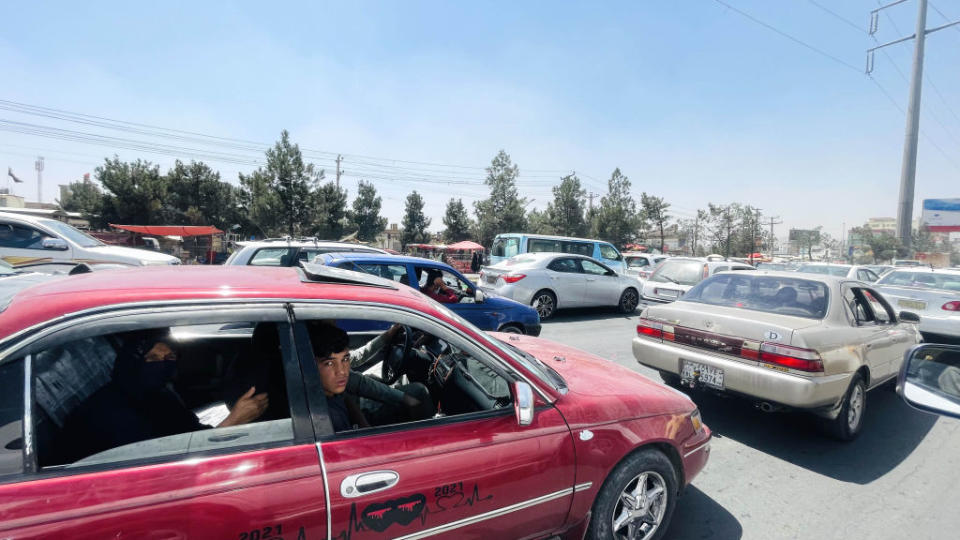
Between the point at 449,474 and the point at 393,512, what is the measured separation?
25 cm

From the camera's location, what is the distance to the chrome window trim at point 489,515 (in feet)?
5.38

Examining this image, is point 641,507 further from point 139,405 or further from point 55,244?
point 55,244

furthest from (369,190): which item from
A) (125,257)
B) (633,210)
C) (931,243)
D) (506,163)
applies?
(931,243)

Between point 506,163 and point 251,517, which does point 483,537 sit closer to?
point 251,517

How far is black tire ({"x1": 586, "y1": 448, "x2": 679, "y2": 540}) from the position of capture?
2.16 metres

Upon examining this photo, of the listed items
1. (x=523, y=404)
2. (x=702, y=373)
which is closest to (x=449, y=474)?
(x=523, y=404)

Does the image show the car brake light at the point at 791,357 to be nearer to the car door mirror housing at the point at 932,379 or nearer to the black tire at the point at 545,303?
the car door mirror housing at the point at 932,379

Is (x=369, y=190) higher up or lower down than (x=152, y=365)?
higher up

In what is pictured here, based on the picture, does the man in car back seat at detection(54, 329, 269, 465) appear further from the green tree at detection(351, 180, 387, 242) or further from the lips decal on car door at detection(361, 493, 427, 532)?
the green tree at detection(351, 180, 387, 242)

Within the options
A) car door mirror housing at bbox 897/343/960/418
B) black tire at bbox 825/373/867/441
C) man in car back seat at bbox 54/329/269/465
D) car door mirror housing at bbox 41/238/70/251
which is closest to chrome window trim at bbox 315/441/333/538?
man in car back seat at bbox 54/329/269/465

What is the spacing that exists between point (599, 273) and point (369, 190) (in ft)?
138

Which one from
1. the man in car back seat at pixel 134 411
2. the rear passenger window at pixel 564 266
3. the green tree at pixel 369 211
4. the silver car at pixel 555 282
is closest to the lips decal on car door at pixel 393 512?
the man in car back seat at pixel 134 411

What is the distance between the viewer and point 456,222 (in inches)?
1754

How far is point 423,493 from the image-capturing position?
1636 mm
